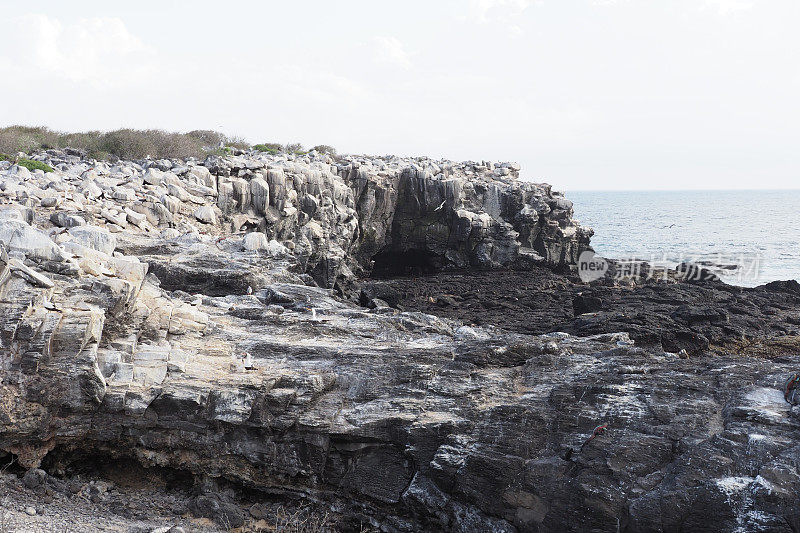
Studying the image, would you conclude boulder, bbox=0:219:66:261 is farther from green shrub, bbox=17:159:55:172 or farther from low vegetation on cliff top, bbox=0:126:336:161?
low vegetation on cliff top, bbox=0:126:336:161

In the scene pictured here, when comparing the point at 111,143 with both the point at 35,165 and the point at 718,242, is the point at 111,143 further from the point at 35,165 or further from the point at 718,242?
the point at 718,242

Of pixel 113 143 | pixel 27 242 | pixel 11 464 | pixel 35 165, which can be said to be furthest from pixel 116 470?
pixel 113 143

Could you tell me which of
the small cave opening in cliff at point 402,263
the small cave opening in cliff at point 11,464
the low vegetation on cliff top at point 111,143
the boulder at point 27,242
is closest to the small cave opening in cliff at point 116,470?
the small cave opening in cliff at point 11,464

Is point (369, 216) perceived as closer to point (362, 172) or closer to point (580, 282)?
point (362, 172)

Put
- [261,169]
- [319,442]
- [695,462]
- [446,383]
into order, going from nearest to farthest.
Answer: [695,462] < [319,442] < [446,383] < [261,169]

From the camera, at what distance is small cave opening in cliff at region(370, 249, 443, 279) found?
4031 cm

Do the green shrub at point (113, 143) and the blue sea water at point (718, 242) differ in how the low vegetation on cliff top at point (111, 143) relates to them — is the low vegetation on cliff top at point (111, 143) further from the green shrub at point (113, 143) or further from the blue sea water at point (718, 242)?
the blue sea water at point (718, 242)

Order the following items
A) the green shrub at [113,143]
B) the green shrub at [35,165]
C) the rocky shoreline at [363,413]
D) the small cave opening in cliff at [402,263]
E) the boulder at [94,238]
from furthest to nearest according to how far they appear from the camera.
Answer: the green shrub at [113,143], the small cave opening in cliff at [402,263], the green shrub at [35,165], the boulder at [94,238], the rocky shoreline at [363,413]

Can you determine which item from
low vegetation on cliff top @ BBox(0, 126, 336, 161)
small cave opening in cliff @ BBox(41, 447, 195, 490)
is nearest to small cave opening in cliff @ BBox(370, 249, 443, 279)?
low vegetation on cliff top @ BBox(0, 126, 336, 161)

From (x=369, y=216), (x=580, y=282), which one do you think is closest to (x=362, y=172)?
(x=369, y=216)

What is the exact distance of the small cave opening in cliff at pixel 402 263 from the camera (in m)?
40.3

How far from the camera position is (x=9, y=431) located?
961cm

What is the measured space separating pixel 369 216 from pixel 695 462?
104 ft

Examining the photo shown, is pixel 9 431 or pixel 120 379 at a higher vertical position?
pixel 120 379
